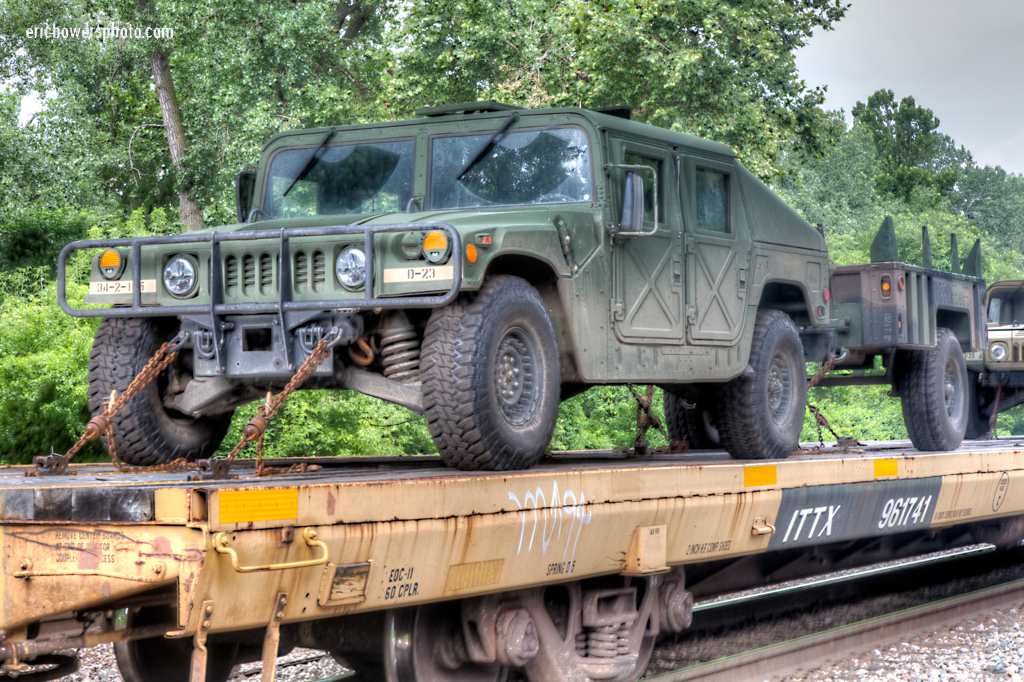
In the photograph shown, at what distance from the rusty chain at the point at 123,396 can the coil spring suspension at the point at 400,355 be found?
94cm

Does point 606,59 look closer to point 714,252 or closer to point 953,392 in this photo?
point 953,392

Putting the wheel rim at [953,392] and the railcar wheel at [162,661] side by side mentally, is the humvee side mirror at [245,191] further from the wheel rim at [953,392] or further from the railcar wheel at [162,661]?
the wheel rim at [953,392]

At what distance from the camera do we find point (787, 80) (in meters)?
20.2

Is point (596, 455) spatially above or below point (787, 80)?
below

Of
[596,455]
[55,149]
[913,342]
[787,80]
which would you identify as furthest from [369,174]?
[55,149]

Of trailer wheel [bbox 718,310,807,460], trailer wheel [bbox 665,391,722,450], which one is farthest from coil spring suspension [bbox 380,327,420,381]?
trailer wheel [bbox 665,391,722,450]

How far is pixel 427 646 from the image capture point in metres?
4.93

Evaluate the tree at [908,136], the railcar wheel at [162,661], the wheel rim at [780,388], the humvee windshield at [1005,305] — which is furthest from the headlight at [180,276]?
the tree at [908,136]

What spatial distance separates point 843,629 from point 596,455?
1940 mm

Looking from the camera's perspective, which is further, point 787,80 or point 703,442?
point 787,80

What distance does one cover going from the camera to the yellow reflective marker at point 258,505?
3559mm

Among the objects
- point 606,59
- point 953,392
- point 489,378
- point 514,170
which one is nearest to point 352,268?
point 489,378

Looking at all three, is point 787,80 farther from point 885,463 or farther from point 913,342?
point 885,463

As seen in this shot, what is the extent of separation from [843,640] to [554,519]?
357 cm
